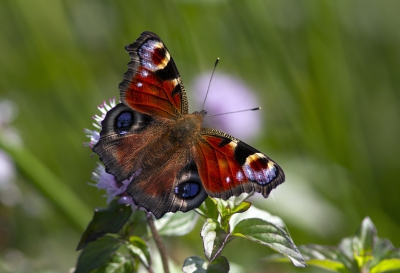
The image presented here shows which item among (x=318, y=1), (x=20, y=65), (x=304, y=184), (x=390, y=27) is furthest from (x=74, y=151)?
(x=390, y=27)

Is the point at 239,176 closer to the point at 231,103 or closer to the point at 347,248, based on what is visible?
the point at 347,248

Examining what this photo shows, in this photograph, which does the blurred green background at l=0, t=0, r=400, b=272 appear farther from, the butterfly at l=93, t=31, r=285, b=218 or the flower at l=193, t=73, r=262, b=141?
the butterfly at l=93, t=31, r=285, b=218

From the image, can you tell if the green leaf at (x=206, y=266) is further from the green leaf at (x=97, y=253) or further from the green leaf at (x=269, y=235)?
the green leaf at (x=97, y=253)

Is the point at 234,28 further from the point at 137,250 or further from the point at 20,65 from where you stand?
the point at 137,250

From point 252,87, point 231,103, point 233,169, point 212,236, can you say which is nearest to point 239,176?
point 233,169

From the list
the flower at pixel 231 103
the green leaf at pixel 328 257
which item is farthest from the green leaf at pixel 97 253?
the flower at pixel 231 103
